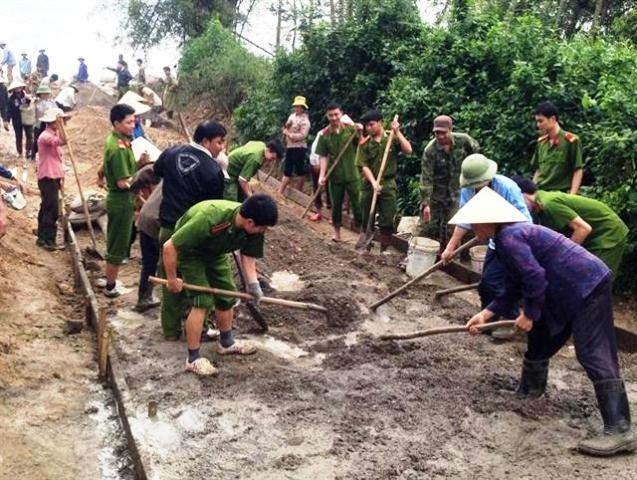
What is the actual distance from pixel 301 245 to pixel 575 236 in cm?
472

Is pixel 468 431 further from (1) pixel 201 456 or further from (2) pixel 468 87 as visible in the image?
(2) pixel 468 87

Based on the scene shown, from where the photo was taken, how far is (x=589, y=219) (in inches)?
214

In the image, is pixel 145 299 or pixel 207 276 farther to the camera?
pixel 145 299

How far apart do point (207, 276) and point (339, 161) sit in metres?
4.37

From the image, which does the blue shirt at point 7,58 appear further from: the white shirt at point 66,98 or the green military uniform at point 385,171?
the green military uniform at point 385,171

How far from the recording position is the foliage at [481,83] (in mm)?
7621

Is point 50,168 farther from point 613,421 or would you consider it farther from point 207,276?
point 613,421

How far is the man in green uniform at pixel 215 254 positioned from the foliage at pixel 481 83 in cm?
395

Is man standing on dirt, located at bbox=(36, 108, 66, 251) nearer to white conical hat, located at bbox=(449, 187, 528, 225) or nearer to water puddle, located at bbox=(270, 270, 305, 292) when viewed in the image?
water puddle, located at bbox=(270, 270, 305, 292)

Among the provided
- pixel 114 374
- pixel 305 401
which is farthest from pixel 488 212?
pixel 114 374

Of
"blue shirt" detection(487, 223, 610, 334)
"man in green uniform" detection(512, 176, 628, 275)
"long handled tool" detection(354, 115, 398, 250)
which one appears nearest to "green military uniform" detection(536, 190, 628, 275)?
"man in green uniform" detection(512, 176, 628, 275)

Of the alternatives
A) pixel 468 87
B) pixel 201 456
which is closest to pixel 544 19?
pixel 468 87

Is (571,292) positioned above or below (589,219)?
below

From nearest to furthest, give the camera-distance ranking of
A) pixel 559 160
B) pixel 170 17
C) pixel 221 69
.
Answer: pixel 559 160, pixel 221 69, pixel 170 17
